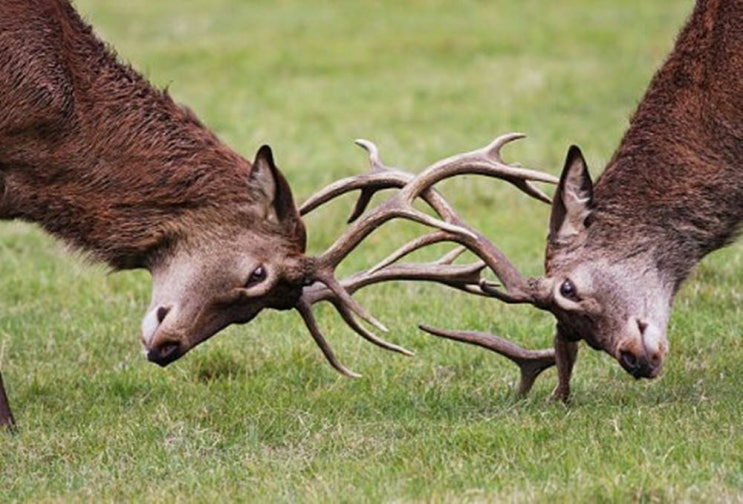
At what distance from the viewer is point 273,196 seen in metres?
8.65

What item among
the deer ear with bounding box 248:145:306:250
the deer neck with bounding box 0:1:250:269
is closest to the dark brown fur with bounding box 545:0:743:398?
the deer ear with bounding box 248:145:306:250

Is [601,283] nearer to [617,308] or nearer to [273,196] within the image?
[617,308]

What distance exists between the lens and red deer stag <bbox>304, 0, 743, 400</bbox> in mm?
8562

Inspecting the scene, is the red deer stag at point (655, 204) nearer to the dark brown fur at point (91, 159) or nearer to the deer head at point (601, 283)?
the deer head at point (601, 283)

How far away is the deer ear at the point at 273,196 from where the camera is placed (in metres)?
8.59

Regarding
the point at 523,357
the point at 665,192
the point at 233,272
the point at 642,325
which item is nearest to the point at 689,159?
the point at 665,192

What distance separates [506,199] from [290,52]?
8.24 metres

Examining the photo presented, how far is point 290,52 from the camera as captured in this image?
72.0 feet

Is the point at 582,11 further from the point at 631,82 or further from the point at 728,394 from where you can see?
the point at 728,394

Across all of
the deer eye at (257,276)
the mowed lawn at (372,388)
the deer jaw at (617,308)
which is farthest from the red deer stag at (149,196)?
the deer jaw at (617,308)

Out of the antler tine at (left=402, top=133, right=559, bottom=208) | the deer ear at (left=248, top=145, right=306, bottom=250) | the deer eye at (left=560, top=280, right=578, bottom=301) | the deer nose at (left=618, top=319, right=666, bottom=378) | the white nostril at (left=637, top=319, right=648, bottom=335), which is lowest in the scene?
the deer nose at (left=618, top=319, right=666, bottom=378)

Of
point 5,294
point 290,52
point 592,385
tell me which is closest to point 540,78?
point 290,52

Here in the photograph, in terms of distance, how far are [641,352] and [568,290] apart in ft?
1.58

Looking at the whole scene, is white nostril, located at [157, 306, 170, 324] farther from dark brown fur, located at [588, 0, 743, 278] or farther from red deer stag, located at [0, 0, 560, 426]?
dark brown fur, located at [588, 0, 743, 278]
